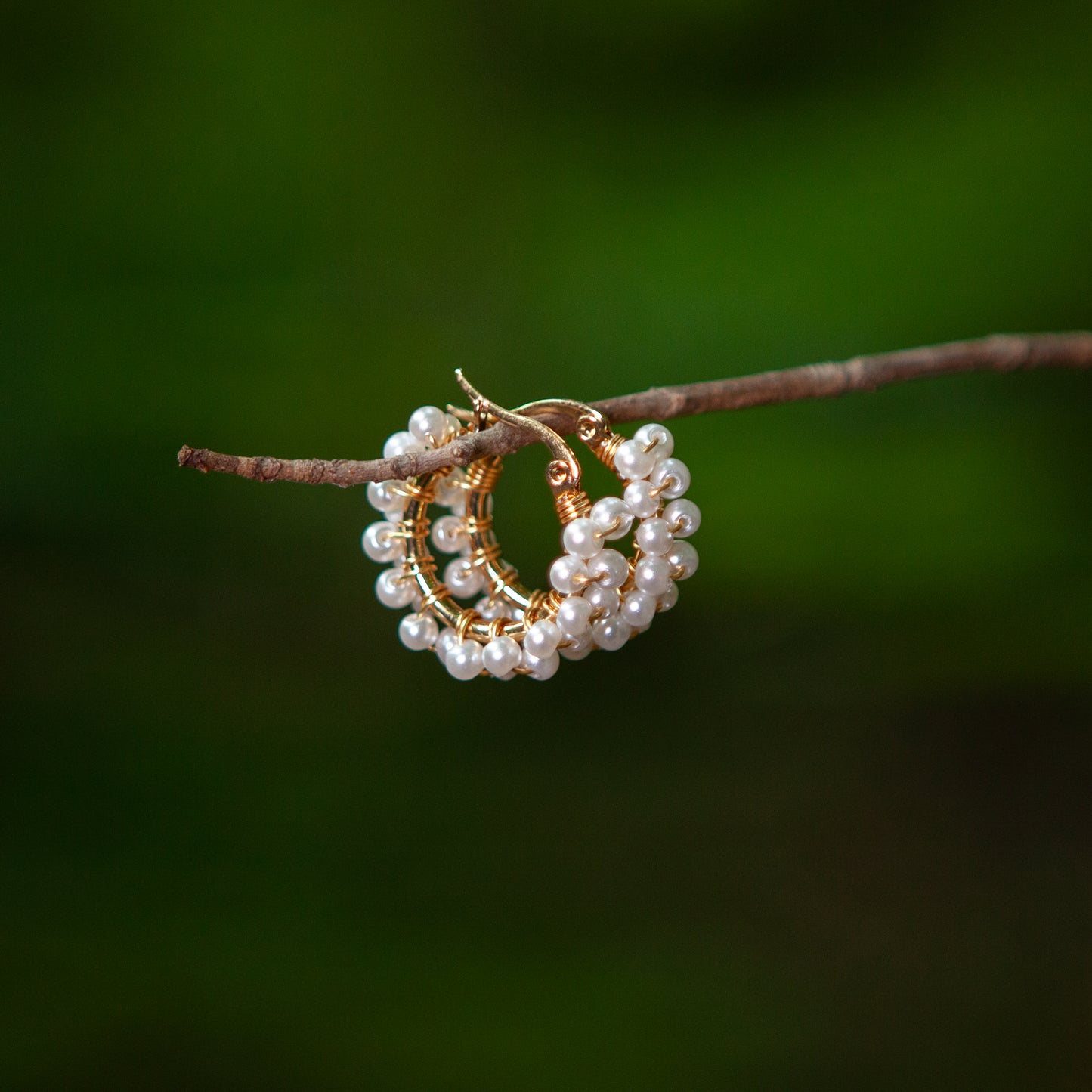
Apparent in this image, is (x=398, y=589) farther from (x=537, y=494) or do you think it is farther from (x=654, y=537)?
(x=537, y=494)

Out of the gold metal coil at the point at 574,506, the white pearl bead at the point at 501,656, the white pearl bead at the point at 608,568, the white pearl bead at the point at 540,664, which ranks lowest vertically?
the white pearl bead at the point at 540,664

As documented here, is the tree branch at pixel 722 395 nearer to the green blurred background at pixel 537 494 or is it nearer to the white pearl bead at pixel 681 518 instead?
the white pearl bead at pixel 681 518

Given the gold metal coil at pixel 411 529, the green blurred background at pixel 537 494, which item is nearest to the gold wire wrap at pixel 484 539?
the gold metal coil at pixel 411 529

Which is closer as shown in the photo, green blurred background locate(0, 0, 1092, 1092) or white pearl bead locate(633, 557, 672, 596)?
white pearl bead locate(633, 557, 672, 596)

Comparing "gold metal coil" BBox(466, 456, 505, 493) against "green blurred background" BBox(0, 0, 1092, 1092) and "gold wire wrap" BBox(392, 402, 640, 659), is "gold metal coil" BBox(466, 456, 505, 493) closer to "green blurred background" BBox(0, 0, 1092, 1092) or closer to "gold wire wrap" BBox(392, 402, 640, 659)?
"gold wire wrap" BBox(392, 402, 640, 659)

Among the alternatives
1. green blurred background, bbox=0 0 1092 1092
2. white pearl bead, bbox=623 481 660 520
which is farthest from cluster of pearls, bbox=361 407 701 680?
green blurred background, bbox=0 0 1092 1092

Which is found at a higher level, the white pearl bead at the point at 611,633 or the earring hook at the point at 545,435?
the earring hook at the point at 545,435
